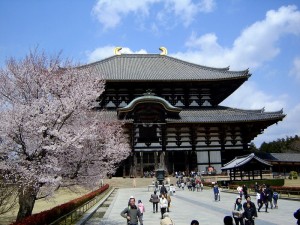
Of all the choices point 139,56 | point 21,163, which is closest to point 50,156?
point 21,163

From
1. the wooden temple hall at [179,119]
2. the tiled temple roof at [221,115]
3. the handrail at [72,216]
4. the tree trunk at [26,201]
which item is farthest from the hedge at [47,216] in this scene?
the tiled temple roof at [221,115]

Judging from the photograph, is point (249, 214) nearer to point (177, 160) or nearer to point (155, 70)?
point (177, 160)

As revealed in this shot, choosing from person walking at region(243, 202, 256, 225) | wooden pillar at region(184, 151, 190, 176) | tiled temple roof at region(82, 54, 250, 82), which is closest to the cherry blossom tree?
person walking at region(243, 202, 256, 225)

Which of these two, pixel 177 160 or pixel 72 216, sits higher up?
pixel 177 160

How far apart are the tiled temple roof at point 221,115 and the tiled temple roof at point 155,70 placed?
4863 millimetres

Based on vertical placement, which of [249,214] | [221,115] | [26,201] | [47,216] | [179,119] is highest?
[221,115]

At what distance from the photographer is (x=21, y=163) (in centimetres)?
1483

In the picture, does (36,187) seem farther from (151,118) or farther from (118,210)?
(151,118)

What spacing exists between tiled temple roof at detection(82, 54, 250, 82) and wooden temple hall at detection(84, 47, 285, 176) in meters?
0.15

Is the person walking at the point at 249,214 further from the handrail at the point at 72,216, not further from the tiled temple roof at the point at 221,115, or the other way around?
the tiled temple roof at the point at 221,115

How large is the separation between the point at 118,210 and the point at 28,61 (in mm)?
12035

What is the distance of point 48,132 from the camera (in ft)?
48.9

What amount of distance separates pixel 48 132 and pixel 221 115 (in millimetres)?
41086

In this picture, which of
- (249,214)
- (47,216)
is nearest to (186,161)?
(47,216)
